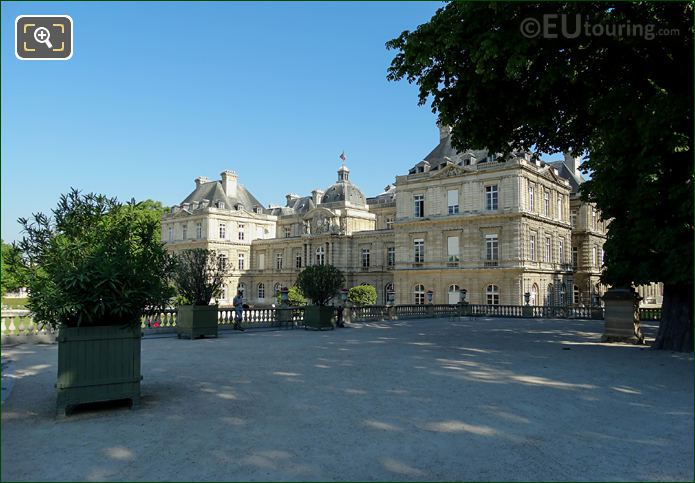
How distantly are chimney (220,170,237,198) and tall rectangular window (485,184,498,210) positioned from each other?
39505 millimetres

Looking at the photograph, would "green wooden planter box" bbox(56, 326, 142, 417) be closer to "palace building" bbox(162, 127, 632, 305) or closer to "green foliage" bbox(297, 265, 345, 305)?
"green foliage" bbox(297, 265, 345, 305)

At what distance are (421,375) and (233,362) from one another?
422cm

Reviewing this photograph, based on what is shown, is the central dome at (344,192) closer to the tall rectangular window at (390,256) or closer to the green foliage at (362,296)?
the tall rectangular window at (390,256)

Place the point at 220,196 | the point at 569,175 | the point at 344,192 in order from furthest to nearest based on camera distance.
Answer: the point at 220,196 → the point at 344,192 → the point at 569,175

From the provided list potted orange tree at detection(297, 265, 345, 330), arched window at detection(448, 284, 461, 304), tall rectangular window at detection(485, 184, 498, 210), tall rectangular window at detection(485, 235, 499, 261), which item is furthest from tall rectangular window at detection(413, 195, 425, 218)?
potted orange tree at detection(297, 265, 345, 330)

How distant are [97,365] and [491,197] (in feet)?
121

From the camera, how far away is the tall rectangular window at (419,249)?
4381cm

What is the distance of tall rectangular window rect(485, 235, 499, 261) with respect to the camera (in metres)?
39.8

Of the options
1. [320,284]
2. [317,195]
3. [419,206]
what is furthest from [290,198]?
[320,284]

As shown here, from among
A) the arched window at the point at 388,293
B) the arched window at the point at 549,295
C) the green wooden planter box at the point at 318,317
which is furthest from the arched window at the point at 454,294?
the green wooden planter box at the point at 318,317

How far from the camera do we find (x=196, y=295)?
1744 cm

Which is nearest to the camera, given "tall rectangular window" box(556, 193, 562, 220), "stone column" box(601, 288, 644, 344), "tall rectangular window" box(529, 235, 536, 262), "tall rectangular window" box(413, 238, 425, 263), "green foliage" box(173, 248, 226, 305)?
"stone column" box(601, 288, 644, 344)

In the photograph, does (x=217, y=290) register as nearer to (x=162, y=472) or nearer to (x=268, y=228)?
(x=162, y=472)

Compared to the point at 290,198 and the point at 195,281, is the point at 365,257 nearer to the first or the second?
the point at 290,198
